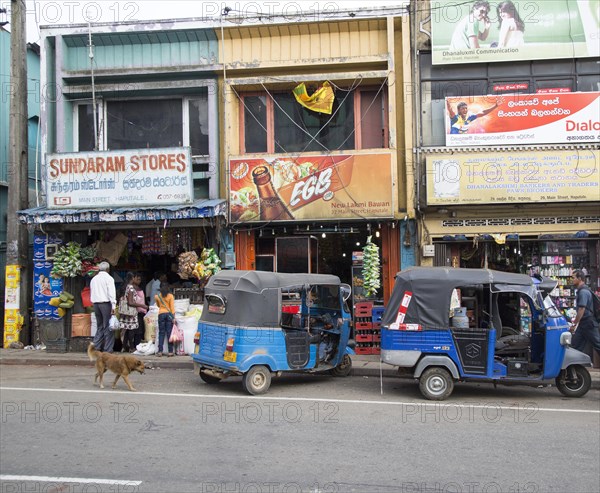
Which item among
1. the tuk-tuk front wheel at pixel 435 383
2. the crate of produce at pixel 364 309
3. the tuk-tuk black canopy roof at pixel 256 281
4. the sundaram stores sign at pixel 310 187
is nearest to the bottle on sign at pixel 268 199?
the sundaram stores sign at pixel 310 187

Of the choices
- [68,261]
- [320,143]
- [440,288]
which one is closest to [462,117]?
[320,143]

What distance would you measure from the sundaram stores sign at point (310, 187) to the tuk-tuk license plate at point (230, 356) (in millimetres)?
5412

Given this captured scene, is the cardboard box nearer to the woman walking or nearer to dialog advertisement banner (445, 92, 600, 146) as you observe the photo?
the woman walking

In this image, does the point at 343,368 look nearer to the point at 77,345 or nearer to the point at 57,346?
the point at 77,345

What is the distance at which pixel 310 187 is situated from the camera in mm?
14500

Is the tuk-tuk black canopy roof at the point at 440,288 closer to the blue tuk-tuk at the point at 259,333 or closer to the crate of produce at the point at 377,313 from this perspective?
the blue tuk-tuk at the point at 259,333

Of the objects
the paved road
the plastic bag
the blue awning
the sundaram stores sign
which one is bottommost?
the paved road

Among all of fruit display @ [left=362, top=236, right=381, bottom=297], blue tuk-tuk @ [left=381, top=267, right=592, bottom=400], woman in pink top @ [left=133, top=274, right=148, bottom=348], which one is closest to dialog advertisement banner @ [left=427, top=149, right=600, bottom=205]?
fruit display @ [left=362, top=236, right=381, bottom=297]

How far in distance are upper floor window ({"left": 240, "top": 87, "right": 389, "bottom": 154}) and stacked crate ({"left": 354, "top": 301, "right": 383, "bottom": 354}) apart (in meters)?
4.08

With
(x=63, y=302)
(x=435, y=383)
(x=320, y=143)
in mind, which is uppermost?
(x=320, y=143)

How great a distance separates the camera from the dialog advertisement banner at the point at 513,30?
14.1 metres

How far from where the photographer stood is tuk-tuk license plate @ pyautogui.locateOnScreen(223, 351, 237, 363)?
9531 millimetres

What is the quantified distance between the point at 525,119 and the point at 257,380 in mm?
8741

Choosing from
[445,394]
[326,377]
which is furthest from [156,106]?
[445,394]
